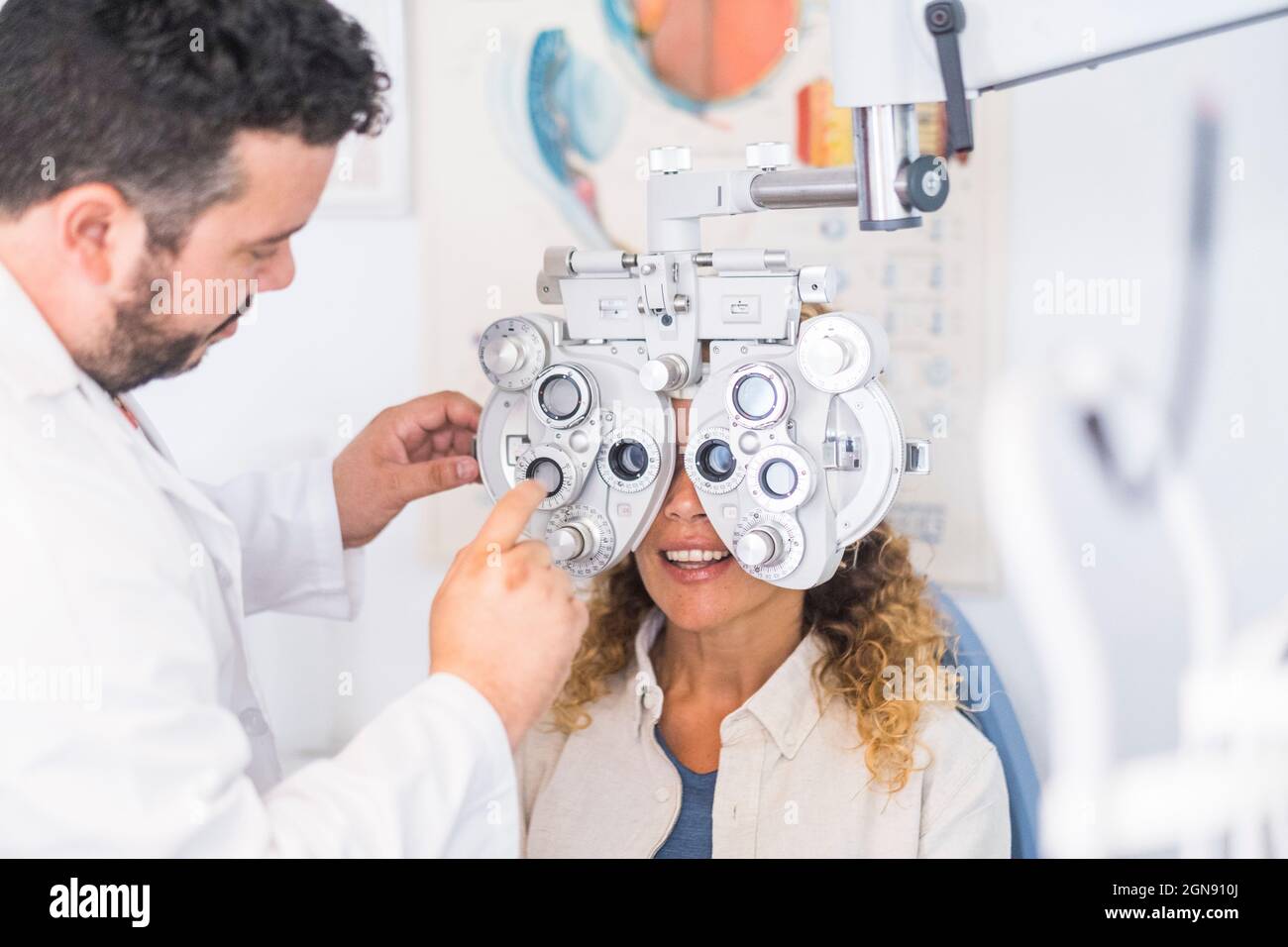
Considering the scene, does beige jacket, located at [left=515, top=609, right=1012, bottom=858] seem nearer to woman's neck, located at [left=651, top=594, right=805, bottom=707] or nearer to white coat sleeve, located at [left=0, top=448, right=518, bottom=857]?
woman's neck, located at [left=651, top=594, right=805, bottom=707]

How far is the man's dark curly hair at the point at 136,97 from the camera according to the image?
0.95 metres

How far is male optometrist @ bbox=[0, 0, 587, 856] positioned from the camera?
83 centimetres

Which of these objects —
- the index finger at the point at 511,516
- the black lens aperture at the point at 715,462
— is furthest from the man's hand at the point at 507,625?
the black lens aperture at the point at 715,462

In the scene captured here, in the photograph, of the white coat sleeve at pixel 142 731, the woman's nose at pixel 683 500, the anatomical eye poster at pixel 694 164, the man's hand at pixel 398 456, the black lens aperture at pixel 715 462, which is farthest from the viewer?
the anatomical eye poster at pixel 694 164

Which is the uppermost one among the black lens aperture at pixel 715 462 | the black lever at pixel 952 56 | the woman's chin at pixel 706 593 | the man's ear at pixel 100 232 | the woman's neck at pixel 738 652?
the black lever at pixel 952 56

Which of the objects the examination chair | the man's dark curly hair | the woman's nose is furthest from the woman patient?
the man's dark curly hair

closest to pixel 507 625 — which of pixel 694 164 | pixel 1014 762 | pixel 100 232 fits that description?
pixel 100 232

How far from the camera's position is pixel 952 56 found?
873 mm

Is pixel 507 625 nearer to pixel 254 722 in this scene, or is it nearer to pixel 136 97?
pixel 254 722

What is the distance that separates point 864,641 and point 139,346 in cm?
79

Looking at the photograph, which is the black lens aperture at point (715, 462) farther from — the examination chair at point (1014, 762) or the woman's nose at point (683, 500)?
the examination chair at point (1014, 762)
